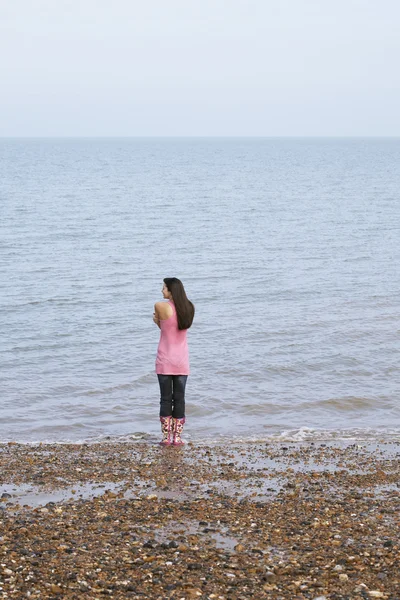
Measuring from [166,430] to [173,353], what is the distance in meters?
1.10

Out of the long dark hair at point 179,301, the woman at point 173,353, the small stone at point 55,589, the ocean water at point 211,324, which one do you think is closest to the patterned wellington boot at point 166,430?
the woman at point 173,353

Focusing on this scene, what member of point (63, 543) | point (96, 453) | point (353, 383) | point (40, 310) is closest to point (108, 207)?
point (40, 310)

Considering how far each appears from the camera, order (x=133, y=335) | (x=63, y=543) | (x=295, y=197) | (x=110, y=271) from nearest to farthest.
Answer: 1. (x=63, y=543)
2. (x=133, y=335)
3. (x=110, y=271)
4. (x=295, y=197)

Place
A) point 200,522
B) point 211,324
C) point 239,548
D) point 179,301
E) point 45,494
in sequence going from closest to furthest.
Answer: point 239,548
point 200,522
point 45,494
point 179,301
point 211,324

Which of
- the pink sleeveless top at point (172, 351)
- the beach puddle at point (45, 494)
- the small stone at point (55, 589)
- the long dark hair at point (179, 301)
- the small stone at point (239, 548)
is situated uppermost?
the long dark hair at point (179, 301)

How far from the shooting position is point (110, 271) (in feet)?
98.8

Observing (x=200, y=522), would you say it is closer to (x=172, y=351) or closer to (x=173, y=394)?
(x=172, y=351)

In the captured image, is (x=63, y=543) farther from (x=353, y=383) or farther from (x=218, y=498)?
(x=353, y=383)

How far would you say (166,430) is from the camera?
11.5 meters

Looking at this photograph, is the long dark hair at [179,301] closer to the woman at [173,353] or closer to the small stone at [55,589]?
the woman at [173,353]

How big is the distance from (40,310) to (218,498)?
14.9 m

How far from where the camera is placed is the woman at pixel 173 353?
1084cm

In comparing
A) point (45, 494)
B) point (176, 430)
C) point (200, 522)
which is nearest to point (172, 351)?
point (176, 430)

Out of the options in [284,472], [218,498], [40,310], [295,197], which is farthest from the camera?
[295,197]
